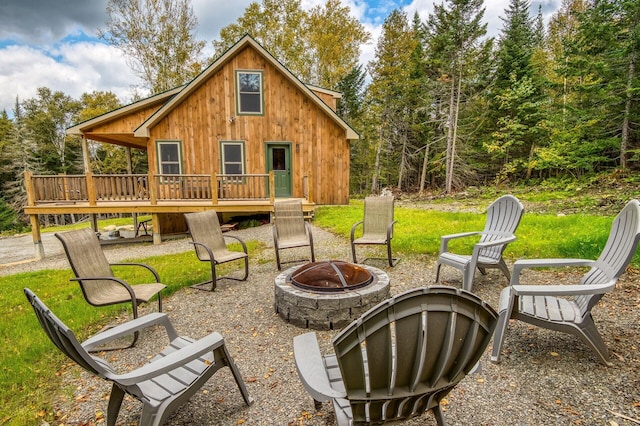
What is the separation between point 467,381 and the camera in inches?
103

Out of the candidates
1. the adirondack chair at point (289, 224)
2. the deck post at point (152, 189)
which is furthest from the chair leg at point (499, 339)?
the deck post at point (152, 189)

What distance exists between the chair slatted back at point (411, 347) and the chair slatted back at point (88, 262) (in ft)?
10.5

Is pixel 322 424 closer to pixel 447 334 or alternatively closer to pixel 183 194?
pixel 447 334

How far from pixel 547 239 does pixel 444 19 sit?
710 inches

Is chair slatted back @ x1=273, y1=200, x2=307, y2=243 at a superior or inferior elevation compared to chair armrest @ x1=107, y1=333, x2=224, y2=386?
superior

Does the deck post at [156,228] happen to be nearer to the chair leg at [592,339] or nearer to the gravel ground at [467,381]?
the gravel ground at [467,381]

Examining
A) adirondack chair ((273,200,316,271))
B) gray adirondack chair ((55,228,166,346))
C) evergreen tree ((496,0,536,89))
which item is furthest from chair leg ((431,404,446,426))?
evergreen tree ((496,0,536,89))

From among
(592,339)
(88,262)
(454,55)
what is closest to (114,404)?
(88,262)

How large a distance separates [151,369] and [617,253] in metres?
3.83

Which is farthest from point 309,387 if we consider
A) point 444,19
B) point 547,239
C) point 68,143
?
point 68,143

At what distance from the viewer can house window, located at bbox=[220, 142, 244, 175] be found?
12102 mm

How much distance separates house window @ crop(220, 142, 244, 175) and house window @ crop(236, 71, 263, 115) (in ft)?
4.30

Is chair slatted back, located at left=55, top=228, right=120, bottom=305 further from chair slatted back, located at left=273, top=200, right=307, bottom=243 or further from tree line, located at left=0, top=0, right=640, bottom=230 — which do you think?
tree line, located at left=0, top=0, right=640, bottom=230

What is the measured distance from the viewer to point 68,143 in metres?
31.4
